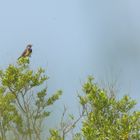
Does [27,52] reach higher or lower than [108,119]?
higher

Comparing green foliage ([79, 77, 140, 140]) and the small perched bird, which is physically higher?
the small perched bird

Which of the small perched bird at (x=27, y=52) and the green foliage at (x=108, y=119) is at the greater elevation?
the small perched bird at (x=27, y=52)

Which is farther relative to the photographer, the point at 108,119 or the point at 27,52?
the point at 27,52

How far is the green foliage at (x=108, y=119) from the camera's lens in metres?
11.6

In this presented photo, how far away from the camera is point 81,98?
52.1 ft

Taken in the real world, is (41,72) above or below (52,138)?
above

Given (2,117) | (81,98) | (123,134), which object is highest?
(2,117)

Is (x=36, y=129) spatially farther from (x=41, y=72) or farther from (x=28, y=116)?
(x=41, y=72)

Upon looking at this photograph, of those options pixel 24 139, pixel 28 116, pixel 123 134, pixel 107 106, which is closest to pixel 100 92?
pixel 107 106

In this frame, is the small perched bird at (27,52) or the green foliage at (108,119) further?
the small perched bird at (27,52)

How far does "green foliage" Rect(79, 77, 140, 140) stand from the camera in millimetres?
11555

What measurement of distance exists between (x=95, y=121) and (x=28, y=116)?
7.47m

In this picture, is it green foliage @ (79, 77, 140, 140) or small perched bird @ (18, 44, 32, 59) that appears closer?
green foliage @ (79, 77, 140, 140)

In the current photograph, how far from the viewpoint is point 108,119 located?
12.3 meters
